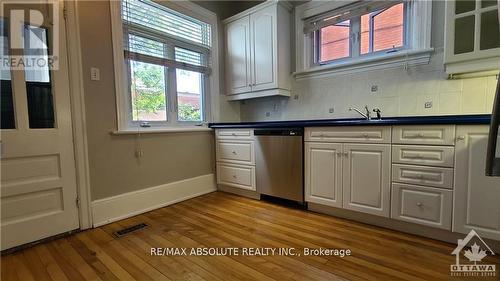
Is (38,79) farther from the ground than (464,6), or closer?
closer

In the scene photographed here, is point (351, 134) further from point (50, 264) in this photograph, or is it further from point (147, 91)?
point (50, 264)

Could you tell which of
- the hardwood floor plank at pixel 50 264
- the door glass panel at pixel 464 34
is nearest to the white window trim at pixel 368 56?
the door glass panel at pixel 464 34

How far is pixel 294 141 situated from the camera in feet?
7.50

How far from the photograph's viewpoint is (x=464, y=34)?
5.73 feet

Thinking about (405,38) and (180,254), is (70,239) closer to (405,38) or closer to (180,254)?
(180,254)

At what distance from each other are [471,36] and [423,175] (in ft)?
3.47

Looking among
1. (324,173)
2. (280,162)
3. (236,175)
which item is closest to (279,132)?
(280,162)

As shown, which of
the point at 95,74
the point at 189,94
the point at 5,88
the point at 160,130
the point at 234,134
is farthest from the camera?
the point at 189,94

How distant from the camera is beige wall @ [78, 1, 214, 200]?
6.63 feet

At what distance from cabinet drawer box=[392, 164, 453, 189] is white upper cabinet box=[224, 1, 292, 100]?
4.97ft

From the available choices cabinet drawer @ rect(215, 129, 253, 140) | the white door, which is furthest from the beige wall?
cabinet drawer @ rect(215, 129, 253, 140)

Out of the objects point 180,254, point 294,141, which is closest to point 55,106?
point 180,254

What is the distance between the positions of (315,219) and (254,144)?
979 millimetres

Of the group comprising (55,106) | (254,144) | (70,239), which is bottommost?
(70,239)
